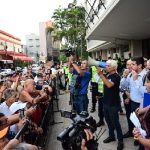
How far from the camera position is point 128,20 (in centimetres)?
1473

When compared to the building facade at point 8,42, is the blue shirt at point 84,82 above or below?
below

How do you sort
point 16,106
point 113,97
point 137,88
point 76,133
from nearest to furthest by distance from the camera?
point 76,133 → point 16,106 → point 137,88 → point 113,97

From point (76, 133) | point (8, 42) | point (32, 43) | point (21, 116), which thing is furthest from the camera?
point (32, 43)

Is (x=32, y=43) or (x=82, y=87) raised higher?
(x=32, y=43)

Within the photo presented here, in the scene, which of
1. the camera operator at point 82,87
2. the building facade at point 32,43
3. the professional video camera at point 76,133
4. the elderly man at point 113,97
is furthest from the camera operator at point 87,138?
the building facade at point 32,43

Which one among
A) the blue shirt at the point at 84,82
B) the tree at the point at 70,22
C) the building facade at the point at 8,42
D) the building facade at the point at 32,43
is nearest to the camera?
the blue shirt at the point at 84,82

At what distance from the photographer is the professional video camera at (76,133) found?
3369mm

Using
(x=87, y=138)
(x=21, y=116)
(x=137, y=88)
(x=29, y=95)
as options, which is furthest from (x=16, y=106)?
(x=87, y=138)

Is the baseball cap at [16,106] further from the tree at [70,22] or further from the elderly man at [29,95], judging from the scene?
the tree at [70,22]

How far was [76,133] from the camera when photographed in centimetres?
342

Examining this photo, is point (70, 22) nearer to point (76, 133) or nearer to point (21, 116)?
point (21, 116)

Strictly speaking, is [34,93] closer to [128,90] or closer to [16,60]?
[128,90]

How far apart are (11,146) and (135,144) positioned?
4.03m

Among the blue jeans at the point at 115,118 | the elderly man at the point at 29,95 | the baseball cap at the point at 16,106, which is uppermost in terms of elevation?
the elderly man at the point at 29,95
